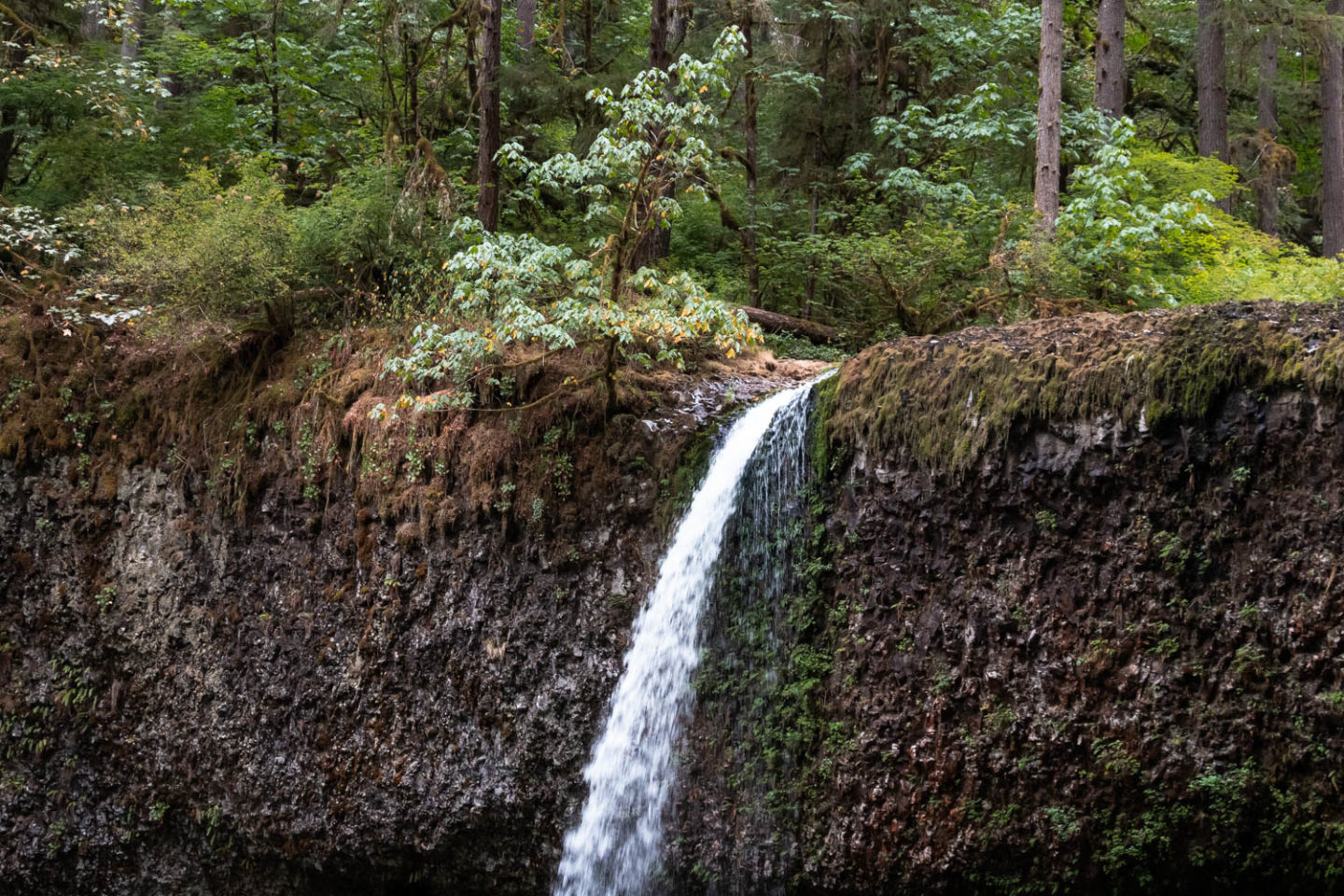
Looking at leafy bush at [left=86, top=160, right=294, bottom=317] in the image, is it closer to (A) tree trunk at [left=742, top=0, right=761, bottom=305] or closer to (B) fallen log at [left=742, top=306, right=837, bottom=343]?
(B) fallen log at [left=742, top=306, right=837, bottom=343]

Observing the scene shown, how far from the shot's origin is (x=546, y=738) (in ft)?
22.6

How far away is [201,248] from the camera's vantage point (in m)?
8.44

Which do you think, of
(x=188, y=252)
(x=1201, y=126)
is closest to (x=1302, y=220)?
(x=1201, y=126)

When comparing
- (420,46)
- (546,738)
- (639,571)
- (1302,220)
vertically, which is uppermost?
(420,46)

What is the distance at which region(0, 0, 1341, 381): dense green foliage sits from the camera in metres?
7.29

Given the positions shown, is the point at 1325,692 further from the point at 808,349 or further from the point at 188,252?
the point at 188,252

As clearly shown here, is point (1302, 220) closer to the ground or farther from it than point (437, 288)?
farther from it

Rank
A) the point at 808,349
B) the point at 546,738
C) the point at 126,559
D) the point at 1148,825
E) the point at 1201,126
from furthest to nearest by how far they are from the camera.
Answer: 1. the point at 1201,126
2. the point at 808,349
3. the point at 126,559
4. the point at 546,738
5. the point at 1148,825

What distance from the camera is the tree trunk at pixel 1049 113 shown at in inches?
396

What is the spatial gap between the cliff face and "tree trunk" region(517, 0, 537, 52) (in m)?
7.80

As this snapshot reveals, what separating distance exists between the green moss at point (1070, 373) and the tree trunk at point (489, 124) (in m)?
4.67

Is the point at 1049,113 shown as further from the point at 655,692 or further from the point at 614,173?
the point at 655,692

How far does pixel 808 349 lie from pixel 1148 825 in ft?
20.2

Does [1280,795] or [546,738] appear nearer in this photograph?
[1280,795]
